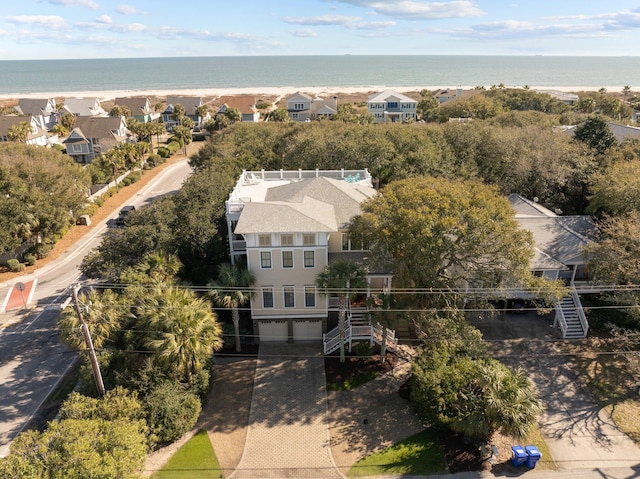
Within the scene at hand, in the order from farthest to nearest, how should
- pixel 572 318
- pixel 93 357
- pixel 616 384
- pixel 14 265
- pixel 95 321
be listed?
pixel 14 265
pixel 572 318
pixel 616 384
pixel 95 321
pixel 93 357

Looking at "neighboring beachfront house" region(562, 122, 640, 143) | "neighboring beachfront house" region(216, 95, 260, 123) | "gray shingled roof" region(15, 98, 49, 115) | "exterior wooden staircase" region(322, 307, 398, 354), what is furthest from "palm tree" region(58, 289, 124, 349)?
"gray shingled roof" region(15, 98, 49, 115)

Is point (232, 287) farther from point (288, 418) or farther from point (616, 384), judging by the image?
point (616, 384)

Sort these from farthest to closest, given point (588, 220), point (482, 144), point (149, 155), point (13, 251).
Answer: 1. point (149, 155)
2. point (482, 144)
3. point (13, 251)
4. point (588, 220)

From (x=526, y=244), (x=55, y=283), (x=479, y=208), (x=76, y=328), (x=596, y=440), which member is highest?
(x=479, y=208)

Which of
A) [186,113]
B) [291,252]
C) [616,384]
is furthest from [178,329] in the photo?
[186,113]

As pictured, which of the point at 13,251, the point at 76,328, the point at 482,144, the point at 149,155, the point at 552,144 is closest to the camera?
the point at 76,328

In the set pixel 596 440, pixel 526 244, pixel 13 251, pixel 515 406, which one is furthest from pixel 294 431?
pixel 13 251

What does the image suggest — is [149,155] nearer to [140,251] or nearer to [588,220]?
[140,251]
